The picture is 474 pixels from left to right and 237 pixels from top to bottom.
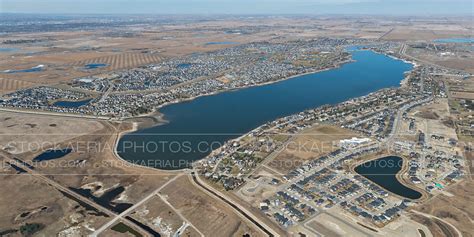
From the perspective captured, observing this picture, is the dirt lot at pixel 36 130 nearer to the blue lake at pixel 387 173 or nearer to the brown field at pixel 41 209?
the brown field at pixel 41 209

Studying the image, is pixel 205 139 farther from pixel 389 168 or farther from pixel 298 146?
pixel 389 168

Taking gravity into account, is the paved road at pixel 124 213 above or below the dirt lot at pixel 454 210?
below

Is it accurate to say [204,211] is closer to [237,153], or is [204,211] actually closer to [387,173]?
[237,153]

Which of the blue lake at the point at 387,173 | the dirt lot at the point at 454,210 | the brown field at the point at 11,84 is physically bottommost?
the dirt lot at the point at 454,210

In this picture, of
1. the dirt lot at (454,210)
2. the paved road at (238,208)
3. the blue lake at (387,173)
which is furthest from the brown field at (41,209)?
the dirt lot at (454,210)

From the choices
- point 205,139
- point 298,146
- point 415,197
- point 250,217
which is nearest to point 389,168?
point 415,197

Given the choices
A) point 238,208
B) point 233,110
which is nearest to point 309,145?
point 238,208

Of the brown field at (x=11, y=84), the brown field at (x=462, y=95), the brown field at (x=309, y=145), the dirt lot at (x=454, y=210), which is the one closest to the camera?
the dirt lot at (x=454, y=210)
